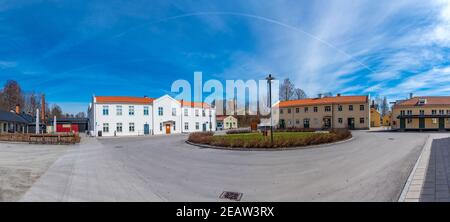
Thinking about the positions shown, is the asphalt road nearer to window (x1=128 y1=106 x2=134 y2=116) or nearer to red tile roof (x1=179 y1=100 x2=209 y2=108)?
window (x1=128 y1=106 x2=134 y2=116)

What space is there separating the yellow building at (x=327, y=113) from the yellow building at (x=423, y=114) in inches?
216

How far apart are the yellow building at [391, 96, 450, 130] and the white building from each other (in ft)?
128

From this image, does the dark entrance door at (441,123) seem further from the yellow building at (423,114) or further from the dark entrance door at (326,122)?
the dark entrance door at (326,122)

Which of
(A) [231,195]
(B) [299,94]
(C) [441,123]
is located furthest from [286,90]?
(A) [231,195]

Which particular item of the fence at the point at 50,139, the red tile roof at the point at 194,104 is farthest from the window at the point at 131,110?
the fence at the point at 50,139

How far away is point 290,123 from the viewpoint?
50.4m

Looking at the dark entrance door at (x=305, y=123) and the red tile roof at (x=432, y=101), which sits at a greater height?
the red tile roof at (x=432, y=101)

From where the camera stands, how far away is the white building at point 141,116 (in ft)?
119

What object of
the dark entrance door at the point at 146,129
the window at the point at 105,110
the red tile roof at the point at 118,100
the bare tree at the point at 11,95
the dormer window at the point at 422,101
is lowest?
the dark entrance door at the point at 146,129

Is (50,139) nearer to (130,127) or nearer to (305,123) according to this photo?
(130,127)

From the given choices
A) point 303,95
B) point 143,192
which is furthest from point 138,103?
point 303,95
